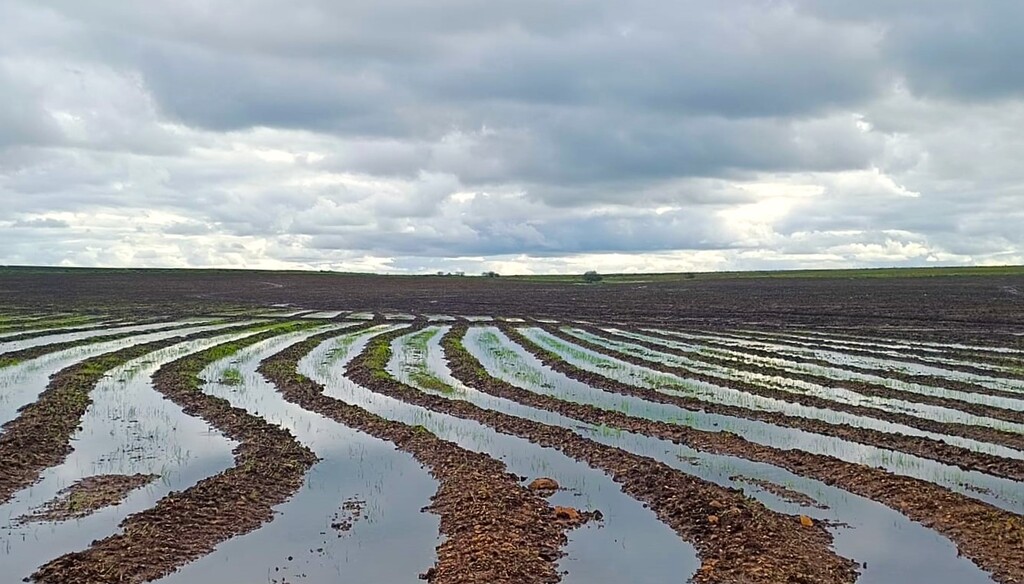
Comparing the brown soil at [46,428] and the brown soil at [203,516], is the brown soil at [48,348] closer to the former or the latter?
the brown soil at [46,428]

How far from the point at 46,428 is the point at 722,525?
525 inches

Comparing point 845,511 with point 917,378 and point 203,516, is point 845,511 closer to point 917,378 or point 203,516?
point 203,516

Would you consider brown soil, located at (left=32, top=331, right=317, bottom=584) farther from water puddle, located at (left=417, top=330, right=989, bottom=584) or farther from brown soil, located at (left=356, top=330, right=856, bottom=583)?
water puddle, located at (left=417, top=330, right=989, bottom=584)

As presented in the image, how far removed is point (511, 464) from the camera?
50.0 feet

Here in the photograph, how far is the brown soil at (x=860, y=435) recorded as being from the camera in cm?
1487

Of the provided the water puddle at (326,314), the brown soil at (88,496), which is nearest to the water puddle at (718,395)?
the brown soil at (88,496)

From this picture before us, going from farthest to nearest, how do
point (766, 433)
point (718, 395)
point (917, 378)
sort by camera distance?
point (917, 378)
point (718, 395)
point (766, 433)

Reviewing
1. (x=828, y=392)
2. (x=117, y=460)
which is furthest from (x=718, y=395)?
(x=117, y=460)

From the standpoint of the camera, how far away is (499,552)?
10273 millimetres

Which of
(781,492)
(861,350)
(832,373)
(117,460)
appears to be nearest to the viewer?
(781,492)

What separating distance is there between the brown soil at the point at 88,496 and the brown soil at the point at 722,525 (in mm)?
7031

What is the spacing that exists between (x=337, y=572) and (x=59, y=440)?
30.1ft

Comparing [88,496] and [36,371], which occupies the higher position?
[36,371]

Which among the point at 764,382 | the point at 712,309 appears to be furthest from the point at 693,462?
the point at 712,309
